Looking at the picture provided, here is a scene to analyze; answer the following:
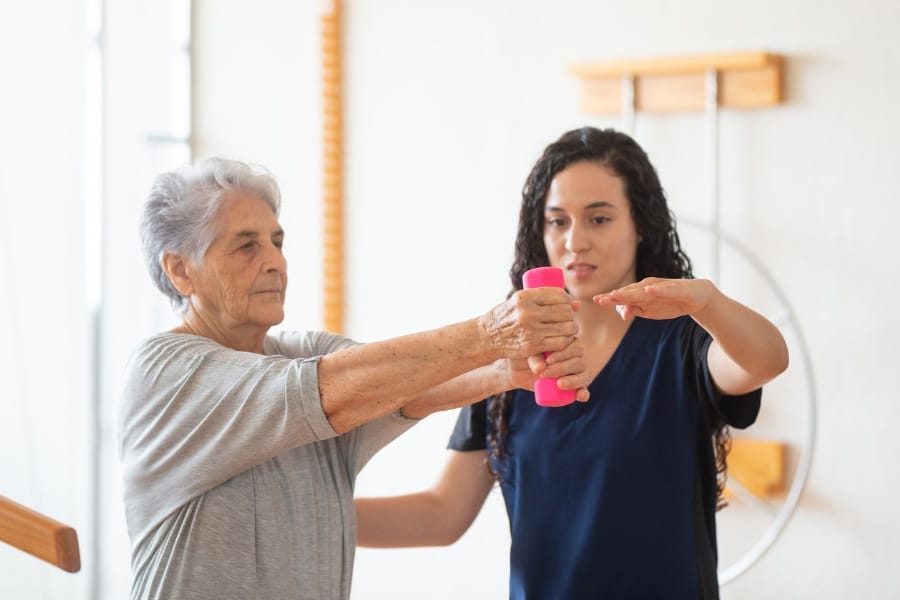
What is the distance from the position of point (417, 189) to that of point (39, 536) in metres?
2.73

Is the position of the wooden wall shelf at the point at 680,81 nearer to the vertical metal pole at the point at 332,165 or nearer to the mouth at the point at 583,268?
the vertical metal pole at the point at 332,165

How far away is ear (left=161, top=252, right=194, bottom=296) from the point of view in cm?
184

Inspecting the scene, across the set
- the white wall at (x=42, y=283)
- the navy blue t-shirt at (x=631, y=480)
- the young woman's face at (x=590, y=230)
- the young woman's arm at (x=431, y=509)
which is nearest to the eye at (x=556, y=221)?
the young woman's face at (x=590, y=230)

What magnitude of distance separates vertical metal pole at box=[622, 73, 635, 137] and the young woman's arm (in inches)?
64.3

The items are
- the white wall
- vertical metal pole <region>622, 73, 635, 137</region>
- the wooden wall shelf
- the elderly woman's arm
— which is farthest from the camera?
vertical metal pole <region>622, 73, 635, 137</region>

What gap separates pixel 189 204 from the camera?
1.81 metres

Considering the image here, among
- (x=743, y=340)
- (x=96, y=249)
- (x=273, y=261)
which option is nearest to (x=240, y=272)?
(x=273, y=261)

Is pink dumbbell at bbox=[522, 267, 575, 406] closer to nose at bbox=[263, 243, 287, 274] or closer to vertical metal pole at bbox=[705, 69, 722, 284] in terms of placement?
nose at bbox=[263, 243, 287, 274]

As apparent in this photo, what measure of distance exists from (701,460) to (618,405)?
0.57 ft

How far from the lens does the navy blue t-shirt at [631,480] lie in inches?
73.6

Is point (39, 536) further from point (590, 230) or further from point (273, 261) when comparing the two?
point (590, 230)

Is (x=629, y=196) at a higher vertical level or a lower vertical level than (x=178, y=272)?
higher

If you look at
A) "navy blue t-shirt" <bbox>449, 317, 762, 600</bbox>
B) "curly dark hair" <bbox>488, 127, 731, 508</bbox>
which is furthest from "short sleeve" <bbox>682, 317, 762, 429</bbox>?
"curly dark hair" <bbox>488, 127, 731, 508</bbox>

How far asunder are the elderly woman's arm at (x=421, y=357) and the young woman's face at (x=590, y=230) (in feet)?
1.15
